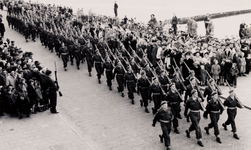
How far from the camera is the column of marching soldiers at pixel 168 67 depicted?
1070cm

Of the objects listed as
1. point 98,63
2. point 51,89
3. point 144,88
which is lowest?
point 144,88

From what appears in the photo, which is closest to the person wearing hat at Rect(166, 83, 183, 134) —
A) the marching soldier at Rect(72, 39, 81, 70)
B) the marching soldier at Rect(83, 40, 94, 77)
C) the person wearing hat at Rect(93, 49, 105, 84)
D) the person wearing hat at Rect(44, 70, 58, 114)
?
the person wearing hat at Rect(44, 70, 58, 114)

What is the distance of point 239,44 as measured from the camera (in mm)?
17297

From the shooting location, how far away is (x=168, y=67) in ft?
53.0

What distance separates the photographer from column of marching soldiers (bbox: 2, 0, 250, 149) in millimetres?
10695

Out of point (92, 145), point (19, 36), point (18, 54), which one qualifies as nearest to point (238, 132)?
point (92, 145)

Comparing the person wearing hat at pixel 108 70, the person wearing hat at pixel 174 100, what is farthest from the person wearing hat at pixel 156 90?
the person wearing hat at pixel 108 70

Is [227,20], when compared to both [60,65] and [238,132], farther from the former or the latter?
[238,132]

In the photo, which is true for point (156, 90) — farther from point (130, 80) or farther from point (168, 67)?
point (168, 67)

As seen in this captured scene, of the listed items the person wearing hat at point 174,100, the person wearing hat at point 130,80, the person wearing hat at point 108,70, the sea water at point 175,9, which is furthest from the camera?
the sea water at point 175,9

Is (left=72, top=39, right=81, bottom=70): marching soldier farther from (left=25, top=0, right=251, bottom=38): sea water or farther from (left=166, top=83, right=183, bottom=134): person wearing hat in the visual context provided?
(left=25, top=0, right=251, bottom=38): sea water

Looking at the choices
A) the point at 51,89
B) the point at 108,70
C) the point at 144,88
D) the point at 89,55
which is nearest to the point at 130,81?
the point at 144,88

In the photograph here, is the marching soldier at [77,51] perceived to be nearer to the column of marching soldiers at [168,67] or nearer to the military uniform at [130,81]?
the column of marching soldiers at [168,67]

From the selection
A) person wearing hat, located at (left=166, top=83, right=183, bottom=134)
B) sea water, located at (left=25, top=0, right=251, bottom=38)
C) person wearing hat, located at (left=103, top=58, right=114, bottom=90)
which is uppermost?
sea water, located at (left=25, top=0, right=251, bottom=38)
